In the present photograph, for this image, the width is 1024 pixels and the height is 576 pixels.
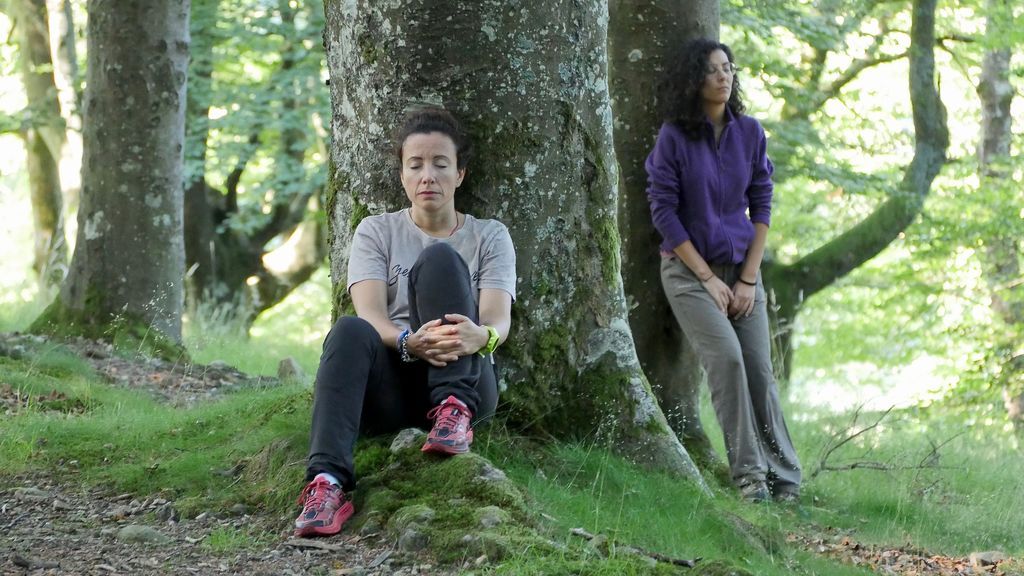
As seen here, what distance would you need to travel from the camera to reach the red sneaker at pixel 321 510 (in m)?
3.71

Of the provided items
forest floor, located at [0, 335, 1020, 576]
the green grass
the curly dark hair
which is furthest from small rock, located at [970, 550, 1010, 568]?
the curly dark hair

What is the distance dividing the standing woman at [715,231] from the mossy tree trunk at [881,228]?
5.13 meters

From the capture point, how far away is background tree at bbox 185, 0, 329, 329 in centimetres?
1304

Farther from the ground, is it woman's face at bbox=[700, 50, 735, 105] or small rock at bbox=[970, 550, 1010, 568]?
woman's face at bbox=[700, 50, 735, 105]

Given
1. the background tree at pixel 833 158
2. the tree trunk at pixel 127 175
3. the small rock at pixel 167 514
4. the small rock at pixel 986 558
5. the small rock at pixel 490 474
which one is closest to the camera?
the small rock at pixel 490 474

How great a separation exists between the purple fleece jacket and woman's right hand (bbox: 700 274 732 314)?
0.15 meters

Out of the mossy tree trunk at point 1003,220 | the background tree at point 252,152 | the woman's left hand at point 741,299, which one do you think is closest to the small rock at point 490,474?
the woman's left hand at point 741,299

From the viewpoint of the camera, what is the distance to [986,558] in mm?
4801

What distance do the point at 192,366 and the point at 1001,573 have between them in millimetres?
5386

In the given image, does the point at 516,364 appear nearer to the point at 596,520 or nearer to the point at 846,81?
the point at 596,520

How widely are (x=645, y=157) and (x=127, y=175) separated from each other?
13.5 ft

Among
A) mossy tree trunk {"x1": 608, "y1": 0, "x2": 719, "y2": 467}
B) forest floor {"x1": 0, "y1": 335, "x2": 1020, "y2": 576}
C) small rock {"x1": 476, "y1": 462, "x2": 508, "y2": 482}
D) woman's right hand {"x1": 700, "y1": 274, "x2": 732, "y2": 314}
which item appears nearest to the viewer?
forest floor {"x1": 0, "y1": 335, "x2": 1020, "y2": 576}

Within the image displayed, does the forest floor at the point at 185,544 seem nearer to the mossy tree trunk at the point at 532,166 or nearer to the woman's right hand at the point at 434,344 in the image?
the woman's right hand at the point at 434,344

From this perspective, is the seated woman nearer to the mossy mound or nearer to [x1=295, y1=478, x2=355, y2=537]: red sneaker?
[x1=295, y1=478, x2=355, y2=537]: red sneaker
